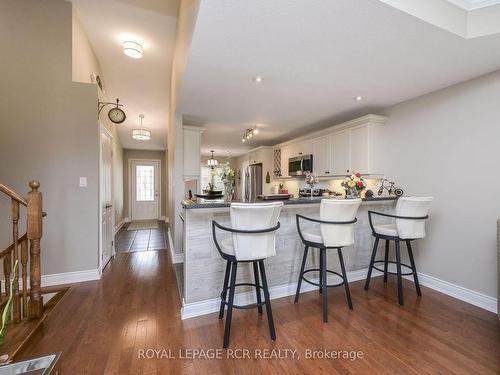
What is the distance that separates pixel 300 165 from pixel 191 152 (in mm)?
2300

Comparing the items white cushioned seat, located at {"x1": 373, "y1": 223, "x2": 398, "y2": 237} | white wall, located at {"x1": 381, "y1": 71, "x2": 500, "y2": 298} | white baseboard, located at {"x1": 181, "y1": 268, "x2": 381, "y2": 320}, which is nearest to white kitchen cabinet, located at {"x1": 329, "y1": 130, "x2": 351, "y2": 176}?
white wall, located at {"x1": 381, "y1": 71, "x2": 500, "y2": 298}

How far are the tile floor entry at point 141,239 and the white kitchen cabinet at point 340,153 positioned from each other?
12.5ft

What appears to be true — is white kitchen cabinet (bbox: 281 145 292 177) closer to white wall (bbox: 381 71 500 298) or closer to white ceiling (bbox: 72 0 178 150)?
white wall (bbox: 381 71 500 298)

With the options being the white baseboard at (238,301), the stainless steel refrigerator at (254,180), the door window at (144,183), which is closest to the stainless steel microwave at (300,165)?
the stainless steel refrigerator at (254,180)

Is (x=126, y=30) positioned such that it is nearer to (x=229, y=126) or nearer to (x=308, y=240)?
(x=229, y=126)

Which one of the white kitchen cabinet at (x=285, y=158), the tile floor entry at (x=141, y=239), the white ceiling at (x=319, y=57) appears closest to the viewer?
the white ceiling at (x=319, y=57)

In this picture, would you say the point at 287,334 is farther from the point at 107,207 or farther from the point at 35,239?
the point at 107,207

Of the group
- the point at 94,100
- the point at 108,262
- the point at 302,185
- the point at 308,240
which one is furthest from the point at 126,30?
the point at 302,185

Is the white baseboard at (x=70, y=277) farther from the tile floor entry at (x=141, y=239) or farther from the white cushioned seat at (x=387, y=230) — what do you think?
the white cushioned seat at (x=387, y=230)

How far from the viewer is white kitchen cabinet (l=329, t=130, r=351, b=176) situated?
151 inches

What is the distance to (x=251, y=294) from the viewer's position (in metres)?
2.52

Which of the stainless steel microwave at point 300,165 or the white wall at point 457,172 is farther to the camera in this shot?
the stainless steel microwave at point 300,165

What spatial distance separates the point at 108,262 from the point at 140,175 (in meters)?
5.10

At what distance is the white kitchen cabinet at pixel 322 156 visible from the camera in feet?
13.9
